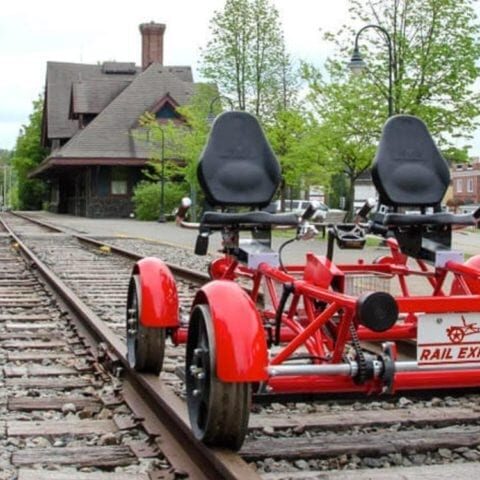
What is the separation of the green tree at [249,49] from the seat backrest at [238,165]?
30.1m

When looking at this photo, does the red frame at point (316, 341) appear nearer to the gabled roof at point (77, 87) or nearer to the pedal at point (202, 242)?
the pedal at point (202, 242)

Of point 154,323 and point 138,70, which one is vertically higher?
point 138,70

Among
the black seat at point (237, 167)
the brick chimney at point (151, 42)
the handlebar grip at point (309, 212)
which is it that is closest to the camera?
the handlebar grip at point (309, 212)

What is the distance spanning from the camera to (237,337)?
369 cm

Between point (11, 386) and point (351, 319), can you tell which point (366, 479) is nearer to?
point (351, 319)

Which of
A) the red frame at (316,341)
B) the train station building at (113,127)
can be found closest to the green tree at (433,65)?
the red frame at (316,341)

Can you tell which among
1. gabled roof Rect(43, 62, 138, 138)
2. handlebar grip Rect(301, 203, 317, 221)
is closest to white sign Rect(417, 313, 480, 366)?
handlebar grip Rect(301, 203, 317, 221)

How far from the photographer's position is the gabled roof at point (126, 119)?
50.9 meters

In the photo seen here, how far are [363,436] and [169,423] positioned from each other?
937 mm

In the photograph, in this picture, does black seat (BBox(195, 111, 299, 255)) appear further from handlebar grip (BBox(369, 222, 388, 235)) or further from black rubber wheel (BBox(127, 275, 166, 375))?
handlebar grip (BBox(369, 222, 388, 235))

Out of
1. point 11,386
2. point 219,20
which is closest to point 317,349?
point 11,386

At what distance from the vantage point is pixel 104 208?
52.6 m

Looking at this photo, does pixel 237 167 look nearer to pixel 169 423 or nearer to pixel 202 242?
pixel 202 242

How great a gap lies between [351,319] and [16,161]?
3259 inches
